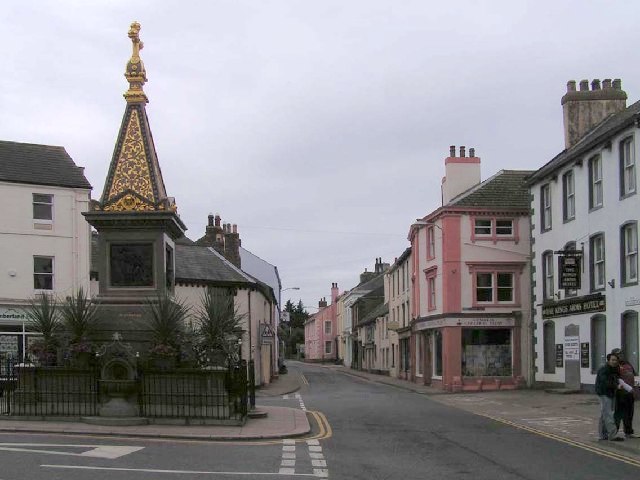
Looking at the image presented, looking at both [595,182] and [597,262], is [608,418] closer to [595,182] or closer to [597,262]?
[597,262]

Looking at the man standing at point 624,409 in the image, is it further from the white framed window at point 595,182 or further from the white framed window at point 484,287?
the white framed window at point 484,287

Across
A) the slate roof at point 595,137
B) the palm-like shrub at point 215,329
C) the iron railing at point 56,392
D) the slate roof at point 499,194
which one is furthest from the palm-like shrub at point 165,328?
the slate roof at point 499,194

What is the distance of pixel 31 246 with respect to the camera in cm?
3441

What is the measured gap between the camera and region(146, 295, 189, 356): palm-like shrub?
1684 centimetres

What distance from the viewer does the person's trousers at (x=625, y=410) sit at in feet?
53.6

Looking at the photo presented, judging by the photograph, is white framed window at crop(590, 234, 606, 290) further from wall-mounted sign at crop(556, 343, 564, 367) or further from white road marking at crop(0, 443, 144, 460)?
white road marking at crop(0, 443, 144, 460)

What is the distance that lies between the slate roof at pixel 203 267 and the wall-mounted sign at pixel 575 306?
47.0 feet

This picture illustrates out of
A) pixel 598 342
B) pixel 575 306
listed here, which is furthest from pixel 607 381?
pixel 575 306

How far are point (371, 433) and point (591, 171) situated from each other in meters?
17.1

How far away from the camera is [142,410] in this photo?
1659 cm

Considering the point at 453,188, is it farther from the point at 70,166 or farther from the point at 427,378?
the point at 70,166

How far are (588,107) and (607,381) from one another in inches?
859

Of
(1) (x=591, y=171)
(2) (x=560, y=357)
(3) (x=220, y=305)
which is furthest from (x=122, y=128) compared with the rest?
(2) (x=560, y=357)

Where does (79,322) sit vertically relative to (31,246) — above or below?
below
